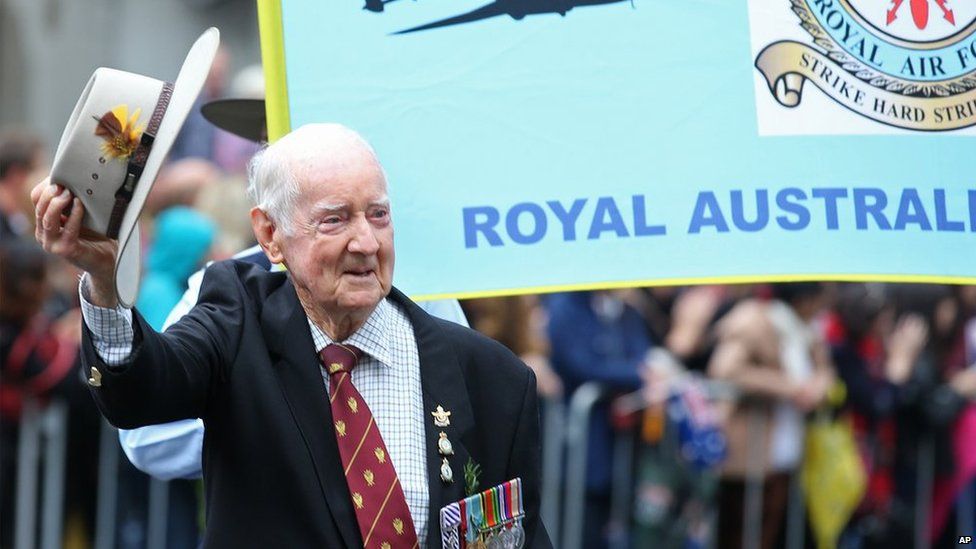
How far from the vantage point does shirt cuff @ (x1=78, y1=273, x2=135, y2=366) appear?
10.9ft

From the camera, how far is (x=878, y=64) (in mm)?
4293

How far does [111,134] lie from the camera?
132 inches

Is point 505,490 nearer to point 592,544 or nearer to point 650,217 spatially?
point 650,217

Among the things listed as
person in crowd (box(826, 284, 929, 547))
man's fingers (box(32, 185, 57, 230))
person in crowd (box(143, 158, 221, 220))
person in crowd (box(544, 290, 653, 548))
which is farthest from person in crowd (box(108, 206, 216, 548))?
man's fingers (box(32, 185, 57, 230))

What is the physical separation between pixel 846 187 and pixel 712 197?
1.03ft

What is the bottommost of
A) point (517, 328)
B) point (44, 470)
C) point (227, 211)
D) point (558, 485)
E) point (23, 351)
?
point (558, 485)

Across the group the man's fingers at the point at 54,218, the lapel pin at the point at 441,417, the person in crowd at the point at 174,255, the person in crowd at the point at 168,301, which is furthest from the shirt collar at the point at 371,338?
the person in crowd at the point at 174,255

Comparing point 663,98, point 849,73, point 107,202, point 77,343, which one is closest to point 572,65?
point 663,98

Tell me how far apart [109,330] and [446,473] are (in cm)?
77

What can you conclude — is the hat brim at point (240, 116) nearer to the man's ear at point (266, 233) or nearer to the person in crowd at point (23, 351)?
the man's ear at point (266, 233)

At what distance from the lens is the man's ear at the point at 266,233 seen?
12.3 feet

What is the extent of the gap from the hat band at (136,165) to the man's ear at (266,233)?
15.6 inches

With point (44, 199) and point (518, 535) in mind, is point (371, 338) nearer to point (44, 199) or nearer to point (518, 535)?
point (518, 535)

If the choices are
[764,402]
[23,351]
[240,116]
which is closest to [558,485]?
[764,402]
